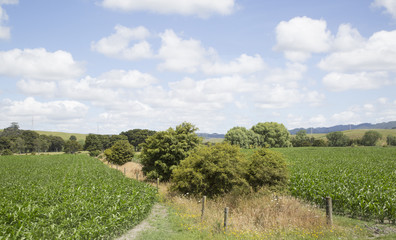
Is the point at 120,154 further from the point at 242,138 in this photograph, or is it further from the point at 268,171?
the point at 242,138

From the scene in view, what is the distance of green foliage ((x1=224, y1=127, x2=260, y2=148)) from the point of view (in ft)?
256

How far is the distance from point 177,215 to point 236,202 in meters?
3.84

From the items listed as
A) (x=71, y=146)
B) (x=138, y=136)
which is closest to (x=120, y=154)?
(x=138, y=136)

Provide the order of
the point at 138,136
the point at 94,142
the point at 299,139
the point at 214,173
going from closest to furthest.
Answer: the point at 214,173 → the point at 94,142 → the point at 299,139 → the point at 138,136

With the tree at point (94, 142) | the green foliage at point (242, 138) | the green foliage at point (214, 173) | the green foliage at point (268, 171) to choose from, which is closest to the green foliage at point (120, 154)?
the green foliage at point (214, 173)

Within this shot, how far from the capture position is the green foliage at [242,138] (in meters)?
78.1

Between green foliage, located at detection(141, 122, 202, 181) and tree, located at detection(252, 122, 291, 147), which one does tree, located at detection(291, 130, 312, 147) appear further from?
green foliage, located at detection(141, 122, 202, 181)

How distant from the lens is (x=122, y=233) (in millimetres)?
11680

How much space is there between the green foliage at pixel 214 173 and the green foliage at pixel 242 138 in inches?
2343

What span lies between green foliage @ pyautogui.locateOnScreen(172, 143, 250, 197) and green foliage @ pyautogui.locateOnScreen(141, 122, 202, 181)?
6530mm

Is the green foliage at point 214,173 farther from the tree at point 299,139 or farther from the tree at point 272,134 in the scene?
the tree at point 299,139

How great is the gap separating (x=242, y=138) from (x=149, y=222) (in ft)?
221

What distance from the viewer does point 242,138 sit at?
7850 cm

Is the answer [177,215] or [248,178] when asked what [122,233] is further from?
[248,178]
